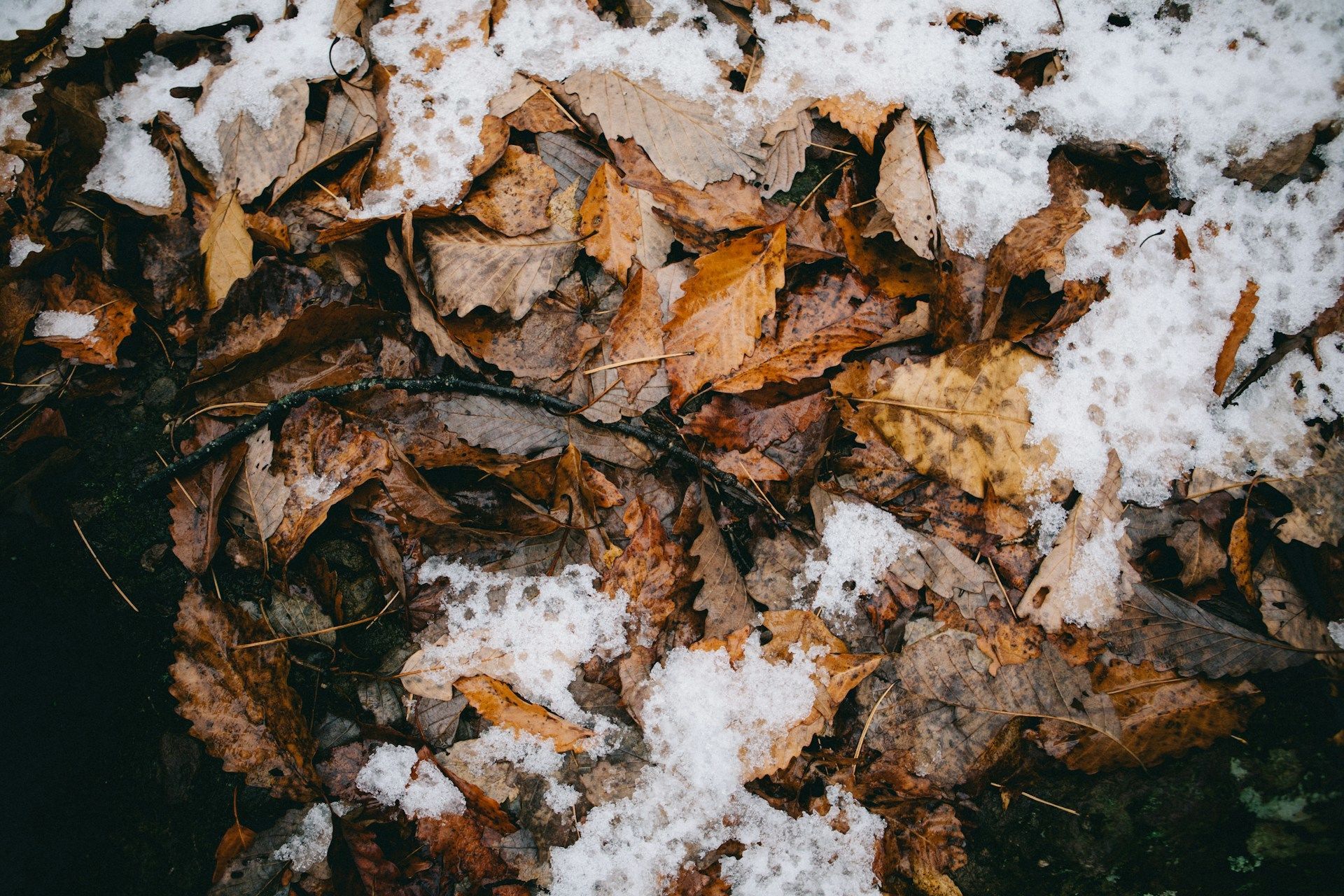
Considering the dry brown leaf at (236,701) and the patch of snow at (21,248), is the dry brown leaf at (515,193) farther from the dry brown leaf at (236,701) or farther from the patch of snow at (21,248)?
the dry brown leaf at (236,701)

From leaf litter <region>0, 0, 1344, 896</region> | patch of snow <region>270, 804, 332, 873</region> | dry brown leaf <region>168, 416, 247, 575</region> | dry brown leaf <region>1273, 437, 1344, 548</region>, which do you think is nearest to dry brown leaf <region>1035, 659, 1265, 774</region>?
leaf litter <region>0, 0, 1344, 896</region>

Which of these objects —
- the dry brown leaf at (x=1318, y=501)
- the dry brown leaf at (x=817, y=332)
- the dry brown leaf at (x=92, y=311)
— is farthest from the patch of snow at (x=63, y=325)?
the dry brown leaf at (x=1318, y=501)

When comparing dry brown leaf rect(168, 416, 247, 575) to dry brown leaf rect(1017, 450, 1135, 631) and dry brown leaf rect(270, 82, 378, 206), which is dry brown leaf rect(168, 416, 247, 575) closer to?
dry brown leaf rect(270, 82, 378, 206)

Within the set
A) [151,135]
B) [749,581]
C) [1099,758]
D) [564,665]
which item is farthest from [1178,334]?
[151,135]

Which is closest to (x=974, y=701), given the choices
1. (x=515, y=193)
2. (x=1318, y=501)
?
(x=1318, y=501)

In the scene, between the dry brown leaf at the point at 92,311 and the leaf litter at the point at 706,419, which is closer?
the leaf litter at the point at 706,419
